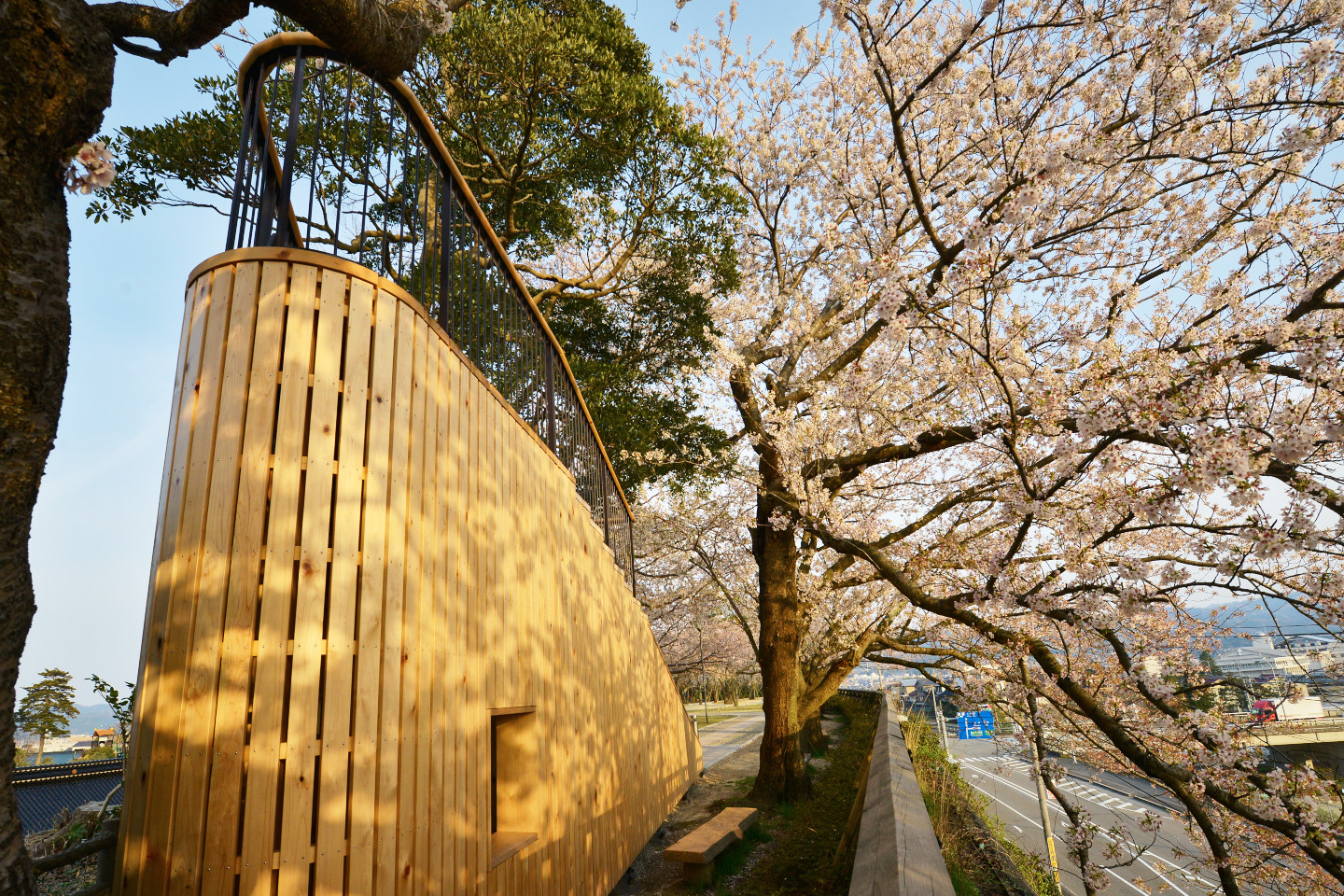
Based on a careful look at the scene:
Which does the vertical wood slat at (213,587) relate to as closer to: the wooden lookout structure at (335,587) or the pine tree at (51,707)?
the wooden lookout structure at (335,587)

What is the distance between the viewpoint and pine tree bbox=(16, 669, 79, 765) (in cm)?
560

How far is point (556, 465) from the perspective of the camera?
15.8 ft

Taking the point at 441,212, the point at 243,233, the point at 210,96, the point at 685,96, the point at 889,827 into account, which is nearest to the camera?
the point at 889,827

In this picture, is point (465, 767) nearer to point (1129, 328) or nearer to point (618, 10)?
point (1129, 328)

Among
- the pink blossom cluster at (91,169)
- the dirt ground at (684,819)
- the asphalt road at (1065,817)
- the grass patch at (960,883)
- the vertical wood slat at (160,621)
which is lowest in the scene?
the asphalt road at (1065,817)

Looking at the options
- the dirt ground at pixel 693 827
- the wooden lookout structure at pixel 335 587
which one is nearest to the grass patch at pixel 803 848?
the dirt ground at pixel 693 827

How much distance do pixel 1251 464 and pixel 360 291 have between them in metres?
3.79

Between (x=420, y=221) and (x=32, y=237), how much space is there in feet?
7.65

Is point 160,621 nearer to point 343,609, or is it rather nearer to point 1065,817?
point 343,609

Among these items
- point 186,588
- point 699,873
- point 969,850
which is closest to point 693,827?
point 699,873

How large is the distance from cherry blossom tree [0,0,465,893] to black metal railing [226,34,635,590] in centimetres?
67

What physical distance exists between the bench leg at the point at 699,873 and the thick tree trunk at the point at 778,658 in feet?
8.00

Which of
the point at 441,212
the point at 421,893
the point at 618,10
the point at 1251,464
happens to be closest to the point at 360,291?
the point at 441,212

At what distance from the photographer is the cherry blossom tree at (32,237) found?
5.11ft
